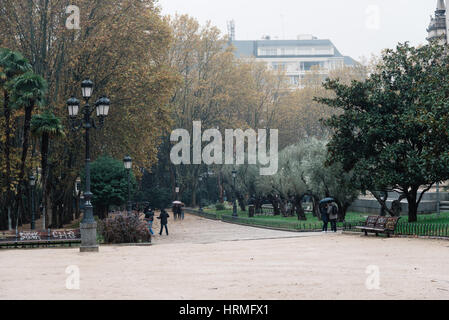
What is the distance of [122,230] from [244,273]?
37.8ft

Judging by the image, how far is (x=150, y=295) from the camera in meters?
9.50

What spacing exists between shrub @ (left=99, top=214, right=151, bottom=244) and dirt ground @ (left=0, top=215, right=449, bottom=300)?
360 cm

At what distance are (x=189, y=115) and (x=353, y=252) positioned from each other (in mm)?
41230

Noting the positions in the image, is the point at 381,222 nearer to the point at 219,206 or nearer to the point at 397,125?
the point at 397,125

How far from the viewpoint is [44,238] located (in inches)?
876

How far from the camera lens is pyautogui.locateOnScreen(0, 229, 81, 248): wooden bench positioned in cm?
2205

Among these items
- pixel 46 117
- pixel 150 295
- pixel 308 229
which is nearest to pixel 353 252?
pixel 150 295

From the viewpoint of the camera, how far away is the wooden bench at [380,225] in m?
22.2

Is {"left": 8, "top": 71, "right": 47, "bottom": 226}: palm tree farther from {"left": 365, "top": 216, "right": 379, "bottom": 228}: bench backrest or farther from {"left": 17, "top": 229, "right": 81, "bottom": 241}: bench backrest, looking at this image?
{"left": 365, "top": 216, "right": 379, "bottom": 228}: bench backrest

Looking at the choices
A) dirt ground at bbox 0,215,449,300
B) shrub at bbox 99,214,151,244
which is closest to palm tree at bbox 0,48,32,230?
shrub at bbox 99,214,151,244

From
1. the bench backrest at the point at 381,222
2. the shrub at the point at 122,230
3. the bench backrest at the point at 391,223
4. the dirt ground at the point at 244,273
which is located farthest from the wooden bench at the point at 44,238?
the bench backrest at the point at 391,223

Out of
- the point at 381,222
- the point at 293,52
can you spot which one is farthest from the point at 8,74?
the point at 293,52

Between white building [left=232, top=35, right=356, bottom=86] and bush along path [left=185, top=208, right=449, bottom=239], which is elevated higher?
white building [left=232, top=35, right=356, bottom=86]

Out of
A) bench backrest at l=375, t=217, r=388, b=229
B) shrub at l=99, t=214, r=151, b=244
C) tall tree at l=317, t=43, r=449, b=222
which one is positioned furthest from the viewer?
tall tree at l=317, t=43, r=449, b=222
